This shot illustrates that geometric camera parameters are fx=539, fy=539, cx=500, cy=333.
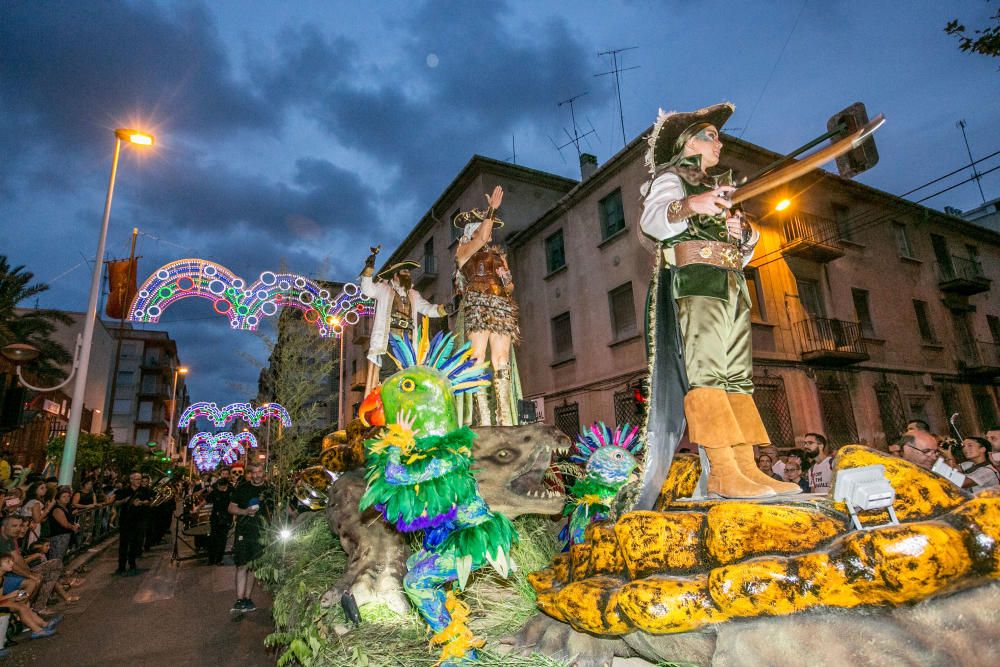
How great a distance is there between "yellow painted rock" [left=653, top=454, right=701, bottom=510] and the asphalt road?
13.2ft

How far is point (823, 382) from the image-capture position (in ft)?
49.2

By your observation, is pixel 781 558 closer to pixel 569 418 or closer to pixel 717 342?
pixel 717 342

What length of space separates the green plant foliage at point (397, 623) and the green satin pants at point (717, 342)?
5.51 feet

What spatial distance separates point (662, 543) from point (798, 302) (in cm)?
1502

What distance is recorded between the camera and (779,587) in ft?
6.52

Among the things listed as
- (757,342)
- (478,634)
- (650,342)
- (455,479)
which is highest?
(757,342)

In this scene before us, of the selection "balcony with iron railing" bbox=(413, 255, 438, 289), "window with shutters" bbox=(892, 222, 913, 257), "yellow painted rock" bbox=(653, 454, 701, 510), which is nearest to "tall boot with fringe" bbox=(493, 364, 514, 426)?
"yellow painted rock" bbox=(653, 454, 701, 510)

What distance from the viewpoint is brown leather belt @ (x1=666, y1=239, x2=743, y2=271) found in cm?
303

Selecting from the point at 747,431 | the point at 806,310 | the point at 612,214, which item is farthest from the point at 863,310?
the point at 747,431

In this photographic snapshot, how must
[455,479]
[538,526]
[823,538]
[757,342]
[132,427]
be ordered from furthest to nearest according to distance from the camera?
[132,427] → [757,342] → [538,526] → [455,479] → [823,538]

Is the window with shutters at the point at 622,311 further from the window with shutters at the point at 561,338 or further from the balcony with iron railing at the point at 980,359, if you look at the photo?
the balcony with iron railing at the point at 980,359

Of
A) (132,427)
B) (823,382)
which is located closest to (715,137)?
(823,382)

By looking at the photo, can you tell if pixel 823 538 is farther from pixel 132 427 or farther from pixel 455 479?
pixel 132 427

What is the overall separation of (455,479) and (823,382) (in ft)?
49.7
